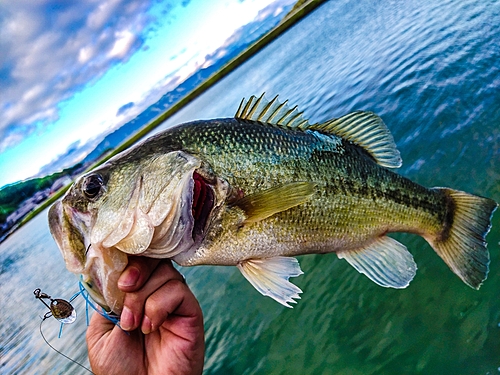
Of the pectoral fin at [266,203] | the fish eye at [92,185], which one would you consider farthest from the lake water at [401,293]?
the fish eye at [92,185]

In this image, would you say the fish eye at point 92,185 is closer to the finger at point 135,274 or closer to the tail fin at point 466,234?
the finger at point 135,274

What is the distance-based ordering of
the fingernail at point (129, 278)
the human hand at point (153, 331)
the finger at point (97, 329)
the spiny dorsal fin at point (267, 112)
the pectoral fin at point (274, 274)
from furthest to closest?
the spiny dorsal fin at point (267, 112), the finger at point (97, 329), the pectoral fin at point (274, 274), the human hand at point (153, 331), the fingernail at point (129, 278)

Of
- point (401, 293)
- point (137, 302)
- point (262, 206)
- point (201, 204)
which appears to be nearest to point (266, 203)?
point (262, 206)

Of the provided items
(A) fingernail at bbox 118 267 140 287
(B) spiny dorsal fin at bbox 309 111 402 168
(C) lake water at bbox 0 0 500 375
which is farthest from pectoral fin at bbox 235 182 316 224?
(C) lake water at bbox 0 0 500 375

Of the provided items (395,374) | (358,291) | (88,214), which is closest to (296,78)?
(358,291)

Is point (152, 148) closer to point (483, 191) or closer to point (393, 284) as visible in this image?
point (393, 284)

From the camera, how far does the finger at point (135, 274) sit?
2256 millimetres

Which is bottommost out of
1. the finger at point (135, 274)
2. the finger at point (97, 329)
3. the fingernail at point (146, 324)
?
the finger at point (97, 329)

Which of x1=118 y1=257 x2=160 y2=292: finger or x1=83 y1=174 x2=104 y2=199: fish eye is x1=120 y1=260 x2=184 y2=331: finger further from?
x1=83 y1=174 x2=104 y2=199: fish eye

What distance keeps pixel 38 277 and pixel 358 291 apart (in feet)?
71.2

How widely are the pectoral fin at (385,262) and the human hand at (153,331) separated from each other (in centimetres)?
139

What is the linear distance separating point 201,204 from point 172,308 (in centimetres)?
74

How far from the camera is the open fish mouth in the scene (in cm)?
251

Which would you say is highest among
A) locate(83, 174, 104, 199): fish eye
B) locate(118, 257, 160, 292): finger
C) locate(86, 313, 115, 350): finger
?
locate(83, 174, 104, 199): fish eye
